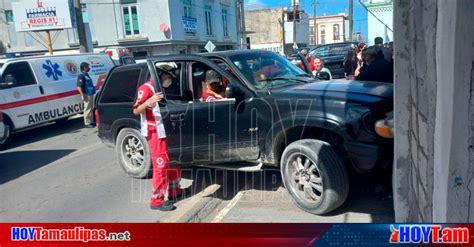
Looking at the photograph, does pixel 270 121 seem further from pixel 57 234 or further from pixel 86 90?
pixel 86 90

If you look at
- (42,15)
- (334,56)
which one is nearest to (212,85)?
(334,56)

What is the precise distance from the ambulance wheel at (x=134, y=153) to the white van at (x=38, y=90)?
15.1 feet

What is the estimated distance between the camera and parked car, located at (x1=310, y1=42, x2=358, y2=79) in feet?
50.2

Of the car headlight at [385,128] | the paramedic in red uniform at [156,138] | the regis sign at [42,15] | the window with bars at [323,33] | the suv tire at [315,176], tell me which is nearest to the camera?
the car headlight at [385,128]

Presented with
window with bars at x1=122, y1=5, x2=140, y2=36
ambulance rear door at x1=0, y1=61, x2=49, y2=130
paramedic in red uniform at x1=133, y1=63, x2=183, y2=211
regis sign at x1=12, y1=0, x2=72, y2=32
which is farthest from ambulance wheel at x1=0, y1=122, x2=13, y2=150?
window with bars at x1=122, y1=5, x2=140, y2=36

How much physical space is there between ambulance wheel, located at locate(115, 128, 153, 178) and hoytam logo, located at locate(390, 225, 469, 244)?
13.5 ft

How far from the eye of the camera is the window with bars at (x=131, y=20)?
31781 millimetres

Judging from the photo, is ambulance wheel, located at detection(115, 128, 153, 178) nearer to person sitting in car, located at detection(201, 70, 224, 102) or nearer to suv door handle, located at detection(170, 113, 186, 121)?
suv door handle, located at detection(170, 113, 186, 121)

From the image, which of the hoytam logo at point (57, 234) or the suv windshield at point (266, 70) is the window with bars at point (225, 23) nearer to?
the suv windshield at point (266, 70)

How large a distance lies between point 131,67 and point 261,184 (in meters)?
2.50

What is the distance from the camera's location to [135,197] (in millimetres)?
5000

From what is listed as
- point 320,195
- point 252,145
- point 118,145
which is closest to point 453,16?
point 320,195

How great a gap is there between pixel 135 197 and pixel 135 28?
29.1 m

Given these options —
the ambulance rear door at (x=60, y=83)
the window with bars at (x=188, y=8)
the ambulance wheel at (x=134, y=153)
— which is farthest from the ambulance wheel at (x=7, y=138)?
the window with bars at (x=188, y=8)
